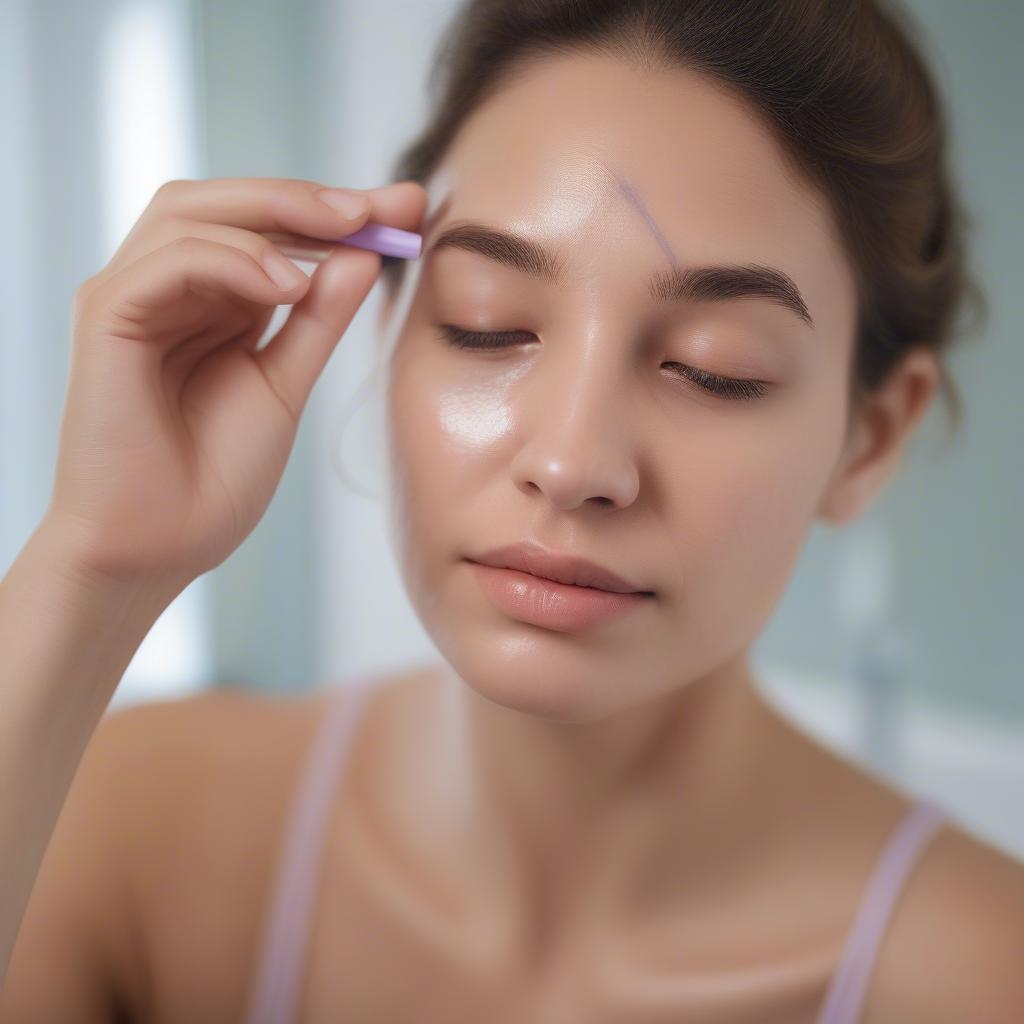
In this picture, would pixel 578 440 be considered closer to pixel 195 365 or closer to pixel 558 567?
pixel 558 567

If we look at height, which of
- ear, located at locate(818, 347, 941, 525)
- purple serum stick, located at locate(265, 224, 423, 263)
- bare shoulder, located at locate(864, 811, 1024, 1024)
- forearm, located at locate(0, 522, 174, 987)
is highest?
purple serum stick, located at locate(265, 224, 423, 263)

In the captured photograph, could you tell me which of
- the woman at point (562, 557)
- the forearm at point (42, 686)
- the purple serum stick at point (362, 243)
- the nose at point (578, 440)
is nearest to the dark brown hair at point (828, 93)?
the woman at point (562, 557)

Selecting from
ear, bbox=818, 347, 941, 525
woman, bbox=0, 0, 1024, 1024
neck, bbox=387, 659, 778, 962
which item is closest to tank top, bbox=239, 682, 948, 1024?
woman, bbox=0, 0, 1024, 1024

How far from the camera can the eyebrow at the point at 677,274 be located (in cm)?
72

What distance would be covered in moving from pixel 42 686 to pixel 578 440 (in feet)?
1.21

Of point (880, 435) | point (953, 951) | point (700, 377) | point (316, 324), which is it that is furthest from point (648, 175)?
point (953, 951)

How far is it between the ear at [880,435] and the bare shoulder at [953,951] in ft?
1.07

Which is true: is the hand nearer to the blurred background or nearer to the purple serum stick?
the purple serum stick

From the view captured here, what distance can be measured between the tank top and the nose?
0.47 metres

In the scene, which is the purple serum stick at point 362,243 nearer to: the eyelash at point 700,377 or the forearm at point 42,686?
the eyelash at point 700,377

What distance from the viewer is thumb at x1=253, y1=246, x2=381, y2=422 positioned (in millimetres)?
772

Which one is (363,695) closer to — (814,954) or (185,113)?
(814,954)

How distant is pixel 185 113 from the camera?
1446 mm

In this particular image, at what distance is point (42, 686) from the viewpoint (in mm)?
693
